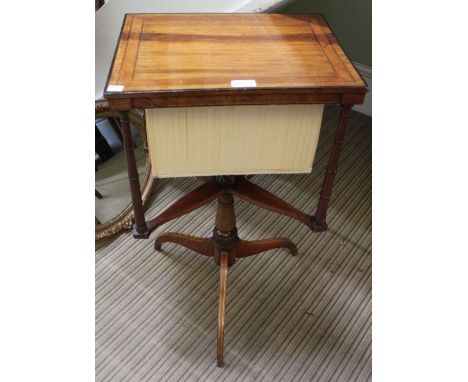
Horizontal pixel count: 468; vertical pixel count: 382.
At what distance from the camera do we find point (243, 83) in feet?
2.17

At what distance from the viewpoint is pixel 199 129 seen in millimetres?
726

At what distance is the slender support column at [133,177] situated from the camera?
71 cm

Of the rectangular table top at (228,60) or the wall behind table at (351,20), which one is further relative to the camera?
the wall behind table at (351,20)

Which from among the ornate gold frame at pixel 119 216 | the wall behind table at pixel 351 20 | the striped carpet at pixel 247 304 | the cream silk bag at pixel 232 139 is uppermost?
the cream silk bag at pixel 232 139

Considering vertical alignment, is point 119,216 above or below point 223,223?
below

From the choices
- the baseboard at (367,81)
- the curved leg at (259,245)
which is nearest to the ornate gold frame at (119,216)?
the curved leg at (259,245)

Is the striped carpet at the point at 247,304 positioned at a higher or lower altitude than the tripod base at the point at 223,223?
lower

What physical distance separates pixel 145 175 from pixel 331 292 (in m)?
0.73

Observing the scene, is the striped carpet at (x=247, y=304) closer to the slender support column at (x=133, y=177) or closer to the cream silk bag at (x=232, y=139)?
the slender support column at (x=133, y=177)

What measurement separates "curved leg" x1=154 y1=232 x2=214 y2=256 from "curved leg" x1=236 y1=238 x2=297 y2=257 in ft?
0.29

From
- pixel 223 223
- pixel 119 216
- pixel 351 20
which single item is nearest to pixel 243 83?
pixel 223 223

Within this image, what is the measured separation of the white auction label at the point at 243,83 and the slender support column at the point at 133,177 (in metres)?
0.18

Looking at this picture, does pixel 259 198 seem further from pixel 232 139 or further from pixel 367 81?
pixel 367 81

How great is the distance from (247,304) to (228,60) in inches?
29.0
